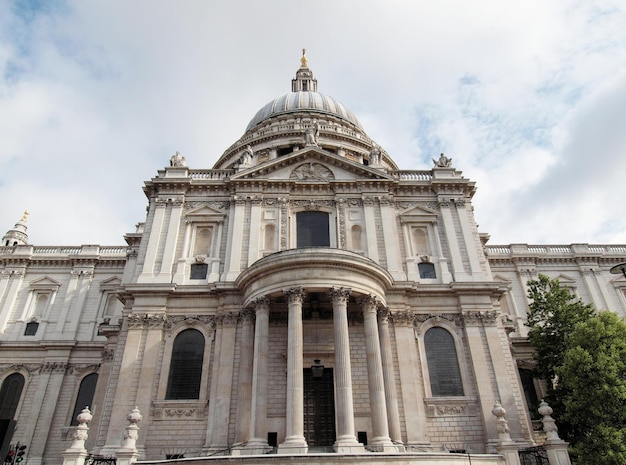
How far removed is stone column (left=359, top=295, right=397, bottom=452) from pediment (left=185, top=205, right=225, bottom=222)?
1077 centimetres

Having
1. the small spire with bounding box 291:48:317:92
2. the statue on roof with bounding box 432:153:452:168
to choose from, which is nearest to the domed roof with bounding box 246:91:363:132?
the small spire with bounding box 291:48:317:92

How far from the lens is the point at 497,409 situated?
64.4ft

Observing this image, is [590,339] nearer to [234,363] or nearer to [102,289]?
[234,363]

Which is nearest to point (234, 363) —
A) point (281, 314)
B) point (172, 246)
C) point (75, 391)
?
point (281, 314)

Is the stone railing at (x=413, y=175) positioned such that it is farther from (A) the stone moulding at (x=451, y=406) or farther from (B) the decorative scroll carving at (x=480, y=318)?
(A) the stone moulding at (x=451, y=406)

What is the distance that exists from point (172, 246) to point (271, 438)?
1202 centimetres

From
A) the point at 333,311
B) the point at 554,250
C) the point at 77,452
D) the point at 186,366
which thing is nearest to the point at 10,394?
the point at 186,366

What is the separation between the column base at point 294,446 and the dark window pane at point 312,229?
11561mm

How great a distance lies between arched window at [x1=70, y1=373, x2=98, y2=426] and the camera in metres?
33.8

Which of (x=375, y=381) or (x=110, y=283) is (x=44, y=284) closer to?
(x=110, y=283)

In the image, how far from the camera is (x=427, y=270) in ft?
86.1

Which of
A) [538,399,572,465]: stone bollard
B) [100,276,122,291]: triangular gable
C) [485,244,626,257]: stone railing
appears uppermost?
[485,244,626,257]: stone railing

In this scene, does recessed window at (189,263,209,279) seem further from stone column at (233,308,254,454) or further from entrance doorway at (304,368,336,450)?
entrance doorway at (304,368,336,450)

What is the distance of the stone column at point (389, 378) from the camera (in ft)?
66.1
